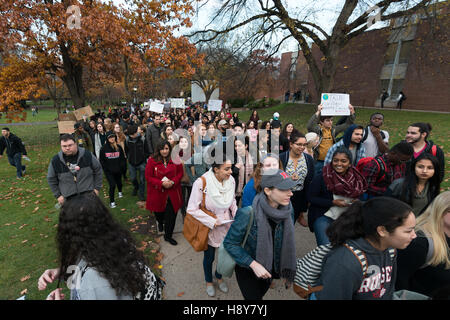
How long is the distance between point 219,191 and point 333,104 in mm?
4052

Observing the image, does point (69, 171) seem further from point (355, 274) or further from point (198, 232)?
point (355, 274)

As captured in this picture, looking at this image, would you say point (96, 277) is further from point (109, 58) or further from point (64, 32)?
point (109, 58)

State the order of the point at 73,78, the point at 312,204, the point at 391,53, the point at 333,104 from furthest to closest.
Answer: the point at 391,53 < the point at 73,78 < the point at 333,104 < the point at 312,204

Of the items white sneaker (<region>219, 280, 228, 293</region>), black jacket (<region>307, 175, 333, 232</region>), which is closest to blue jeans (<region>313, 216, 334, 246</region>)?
black jacket (<region>307, 175, 333, 232</region>)

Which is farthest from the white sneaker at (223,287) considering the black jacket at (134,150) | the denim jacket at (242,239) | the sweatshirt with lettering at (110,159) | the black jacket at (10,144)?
the black jacket at (10,144)

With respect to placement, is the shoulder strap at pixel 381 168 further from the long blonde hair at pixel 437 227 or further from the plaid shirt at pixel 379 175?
the long blonde hair at pixel 437 227

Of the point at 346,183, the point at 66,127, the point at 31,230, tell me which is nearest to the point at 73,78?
the point at 66,127

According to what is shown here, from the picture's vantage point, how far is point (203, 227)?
2.98 metres

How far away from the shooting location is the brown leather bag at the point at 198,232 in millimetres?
2979

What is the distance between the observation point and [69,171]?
13.0ft

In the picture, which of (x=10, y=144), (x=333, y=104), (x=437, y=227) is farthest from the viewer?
(x=10, y=144)

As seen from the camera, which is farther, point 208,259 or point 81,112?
point 81,112
